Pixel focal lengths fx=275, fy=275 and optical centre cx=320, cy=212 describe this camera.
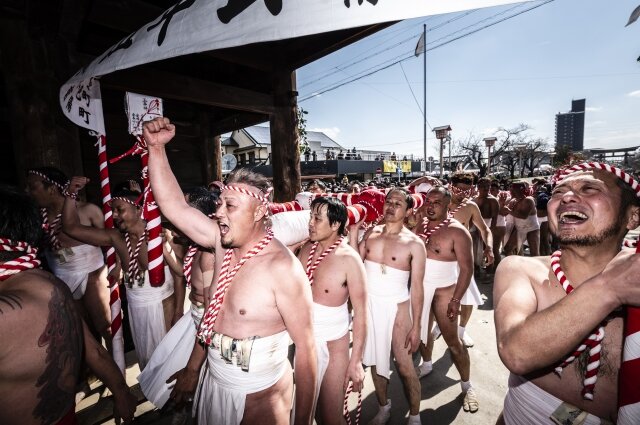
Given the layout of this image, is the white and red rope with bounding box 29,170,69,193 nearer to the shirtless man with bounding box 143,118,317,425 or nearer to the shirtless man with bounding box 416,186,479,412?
the shirtless man with bounding box 143,118,317,425

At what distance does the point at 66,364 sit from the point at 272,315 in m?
1.21

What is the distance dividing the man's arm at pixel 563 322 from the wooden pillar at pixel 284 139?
13.1 feet

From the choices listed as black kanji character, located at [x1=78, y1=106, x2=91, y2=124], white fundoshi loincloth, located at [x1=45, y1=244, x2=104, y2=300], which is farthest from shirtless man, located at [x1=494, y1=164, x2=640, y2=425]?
white fundoshi loincloth, located at [x1=45, y1=244, x2=104, y2=300]

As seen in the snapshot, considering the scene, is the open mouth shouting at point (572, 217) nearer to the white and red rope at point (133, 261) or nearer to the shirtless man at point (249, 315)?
the shirtless man at point (249, 315)

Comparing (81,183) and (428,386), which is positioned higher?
(81,183)

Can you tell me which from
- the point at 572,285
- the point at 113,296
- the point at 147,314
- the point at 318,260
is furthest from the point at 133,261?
the point at 572,285

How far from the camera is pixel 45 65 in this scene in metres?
3.28

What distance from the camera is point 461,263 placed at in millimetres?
3672

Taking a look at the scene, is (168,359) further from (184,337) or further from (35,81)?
(35,81)

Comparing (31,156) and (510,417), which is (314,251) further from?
(31,156)

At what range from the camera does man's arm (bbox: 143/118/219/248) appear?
1.95 metres

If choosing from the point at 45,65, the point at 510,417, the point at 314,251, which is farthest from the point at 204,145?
the point at 510,417

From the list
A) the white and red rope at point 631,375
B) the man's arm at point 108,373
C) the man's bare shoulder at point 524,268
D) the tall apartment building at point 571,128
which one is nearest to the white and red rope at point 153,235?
the man's arm at point 108,373

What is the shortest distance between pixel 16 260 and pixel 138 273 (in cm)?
207
